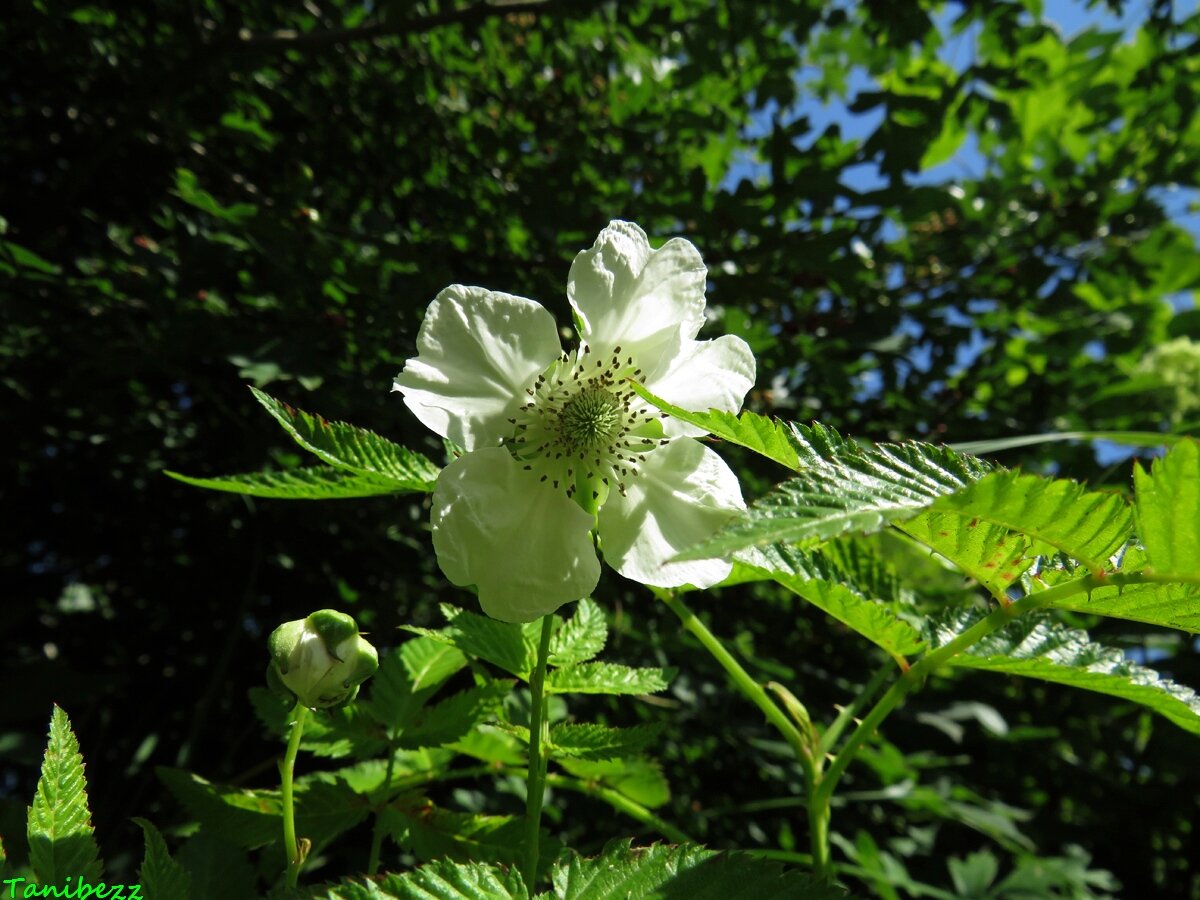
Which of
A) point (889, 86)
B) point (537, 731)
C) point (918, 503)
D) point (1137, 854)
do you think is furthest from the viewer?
point (1137, 854)

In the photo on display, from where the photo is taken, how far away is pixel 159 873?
0.58m

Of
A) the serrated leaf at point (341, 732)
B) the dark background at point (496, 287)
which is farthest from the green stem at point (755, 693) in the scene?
the dark background at point (496, 287)

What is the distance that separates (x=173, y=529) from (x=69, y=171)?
96 centimetres

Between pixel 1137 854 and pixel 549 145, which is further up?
pixel 549 145

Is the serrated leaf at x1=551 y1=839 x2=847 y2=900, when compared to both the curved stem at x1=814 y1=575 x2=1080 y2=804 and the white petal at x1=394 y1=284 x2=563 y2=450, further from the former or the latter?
the white petal at x1=394 y1=284 x2=563 y2=450

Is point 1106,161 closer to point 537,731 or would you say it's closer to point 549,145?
point 549,145

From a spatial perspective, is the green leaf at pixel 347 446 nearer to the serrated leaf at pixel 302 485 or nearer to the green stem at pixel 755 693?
the serrated leaf at pixel 302 485

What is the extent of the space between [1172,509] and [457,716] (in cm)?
65

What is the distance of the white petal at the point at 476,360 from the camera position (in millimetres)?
748

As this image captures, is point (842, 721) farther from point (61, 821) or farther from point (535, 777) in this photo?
point (61, 821)

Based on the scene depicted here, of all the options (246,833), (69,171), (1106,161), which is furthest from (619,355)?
(1106,161)

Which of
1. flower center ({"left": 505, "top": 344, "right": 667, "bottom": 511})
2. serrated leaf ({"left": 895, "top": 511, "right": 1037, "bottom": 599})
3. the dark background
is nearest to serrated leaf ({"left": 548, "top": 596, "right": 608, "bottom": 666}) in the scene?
flower center ({"left": 505, "top": 344, "right": 667, "bottom": 511})

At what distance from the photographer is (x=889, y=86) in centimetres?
212

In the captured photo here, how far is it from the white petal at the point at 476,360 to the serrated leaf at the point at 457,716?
0.27m
